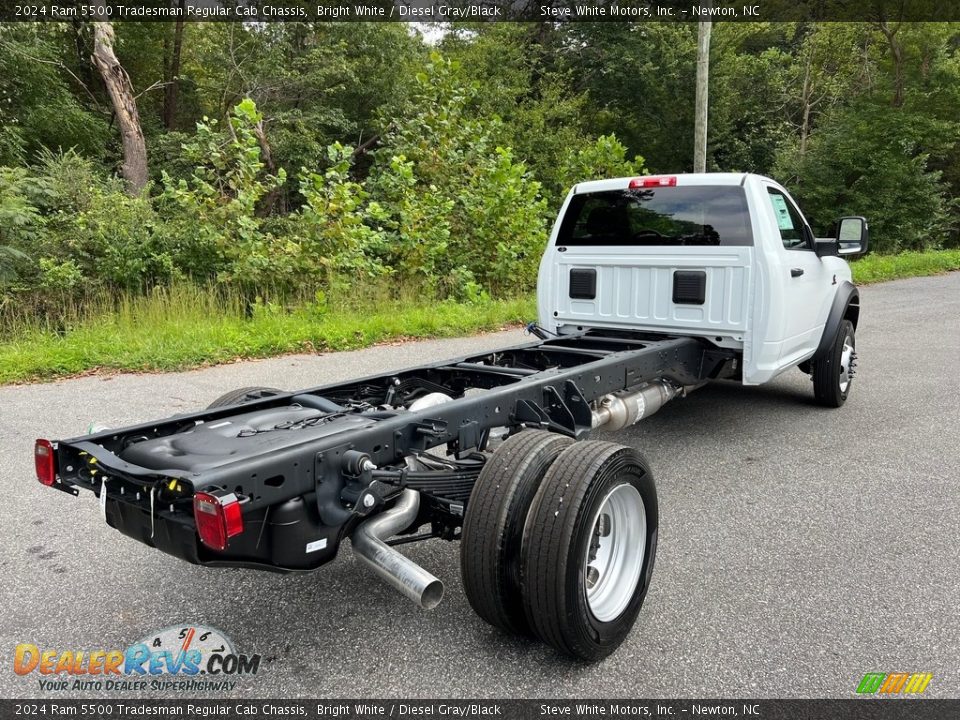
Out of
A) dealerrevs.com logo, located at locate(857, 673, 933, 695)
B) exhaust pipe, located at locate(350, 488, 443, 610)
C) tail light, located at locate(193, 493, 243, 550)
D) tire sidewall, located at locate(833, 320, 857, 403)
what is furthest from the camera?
tire sidewall, located at locate(833, 320, 857, 403)

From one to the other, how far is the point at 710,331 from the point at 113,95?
16.1 metres

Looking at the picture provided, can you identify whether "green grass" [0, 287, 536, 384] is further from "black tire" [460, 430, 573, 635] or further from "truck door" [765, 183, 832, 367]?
"black tire" [460, 430, 573, 635]

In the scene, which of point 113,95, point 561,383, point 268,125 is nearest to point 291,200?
point 268,125

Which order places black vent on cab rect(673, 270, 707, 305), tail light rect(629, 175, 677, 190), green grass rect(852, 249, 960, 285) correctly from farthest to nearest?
green grass rect(852, 249, 960, 285)
tail light rect(629, 175, 677, 190)
black vent on cab rect(673, 270, 707, 305)

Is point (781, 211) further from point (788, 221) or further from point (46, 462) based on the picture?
point (46, 462)

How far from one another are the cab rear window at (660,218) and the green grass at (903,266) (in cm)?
1433

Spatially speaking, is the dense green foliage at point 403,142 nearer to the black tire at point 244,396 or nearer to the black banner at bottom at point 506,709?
the black tire at point 244,396

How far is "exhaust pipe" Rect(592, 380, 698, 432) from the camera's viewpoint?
453cm

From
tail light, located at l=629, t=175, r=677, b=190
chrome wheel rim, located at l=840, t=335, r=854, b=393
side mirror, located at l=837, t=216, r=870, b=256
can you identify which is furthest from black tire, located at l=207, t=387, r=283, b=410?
chrome wheel rim, located at l=840, t=335, r=854, b=393

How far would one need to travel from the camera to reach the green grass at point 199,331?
7.68 metres

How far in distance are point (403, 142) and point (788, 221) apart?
1071 centimetres

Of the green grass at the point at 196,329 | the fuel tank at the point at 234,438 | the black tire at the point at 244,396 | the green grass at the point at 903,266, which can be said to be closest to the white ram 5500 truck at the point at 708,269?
the black tire at the point at 244,396

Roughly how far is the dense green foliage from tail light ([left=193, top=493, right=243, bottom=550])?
8.43 m

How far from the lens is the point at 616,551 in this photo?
3008 millimetres
